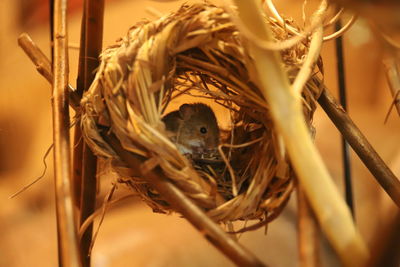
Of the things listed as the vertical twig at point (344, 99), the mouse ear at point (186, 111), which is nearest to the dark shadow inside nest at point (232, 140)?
the mouse ear at point (186, 111)

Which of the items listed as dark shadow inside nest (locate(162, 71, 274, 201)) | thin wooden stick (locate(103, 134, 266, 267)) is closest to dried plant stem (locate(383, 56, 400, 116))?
dark shadow inside nest (locate(162, 71, 274, 201))

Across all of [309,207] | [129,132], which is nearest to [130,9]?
[129,132]

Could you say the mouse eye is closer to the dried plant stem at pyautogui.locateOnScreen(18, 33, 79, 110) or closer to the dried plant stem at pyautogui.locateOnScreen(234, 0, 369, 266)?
the dried plant stem at pyautogui.locateOnScreen(18, 33, 79, 110)

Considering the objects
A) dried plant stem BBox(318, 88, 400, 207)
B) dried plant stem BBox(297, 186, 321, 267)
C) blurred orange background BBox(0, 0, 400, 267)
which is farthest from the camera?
blurred orange background BBox(0, 0, 400, 267)

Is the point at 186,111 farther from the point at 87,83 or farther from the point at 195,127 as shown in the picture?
the point at 87,83

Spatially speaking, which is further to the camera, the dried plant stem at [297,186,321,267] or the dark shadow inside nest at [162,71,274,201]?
the dark shadow inside nest at [162,71,274,201]

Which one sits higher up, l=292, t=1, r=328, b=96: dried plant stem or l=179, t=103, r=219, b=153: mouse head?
l=292, t=1, r=328, b=96: dried plant stem

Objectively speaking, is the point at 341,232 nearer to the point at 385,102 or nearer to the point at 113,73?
the point at 113,73
